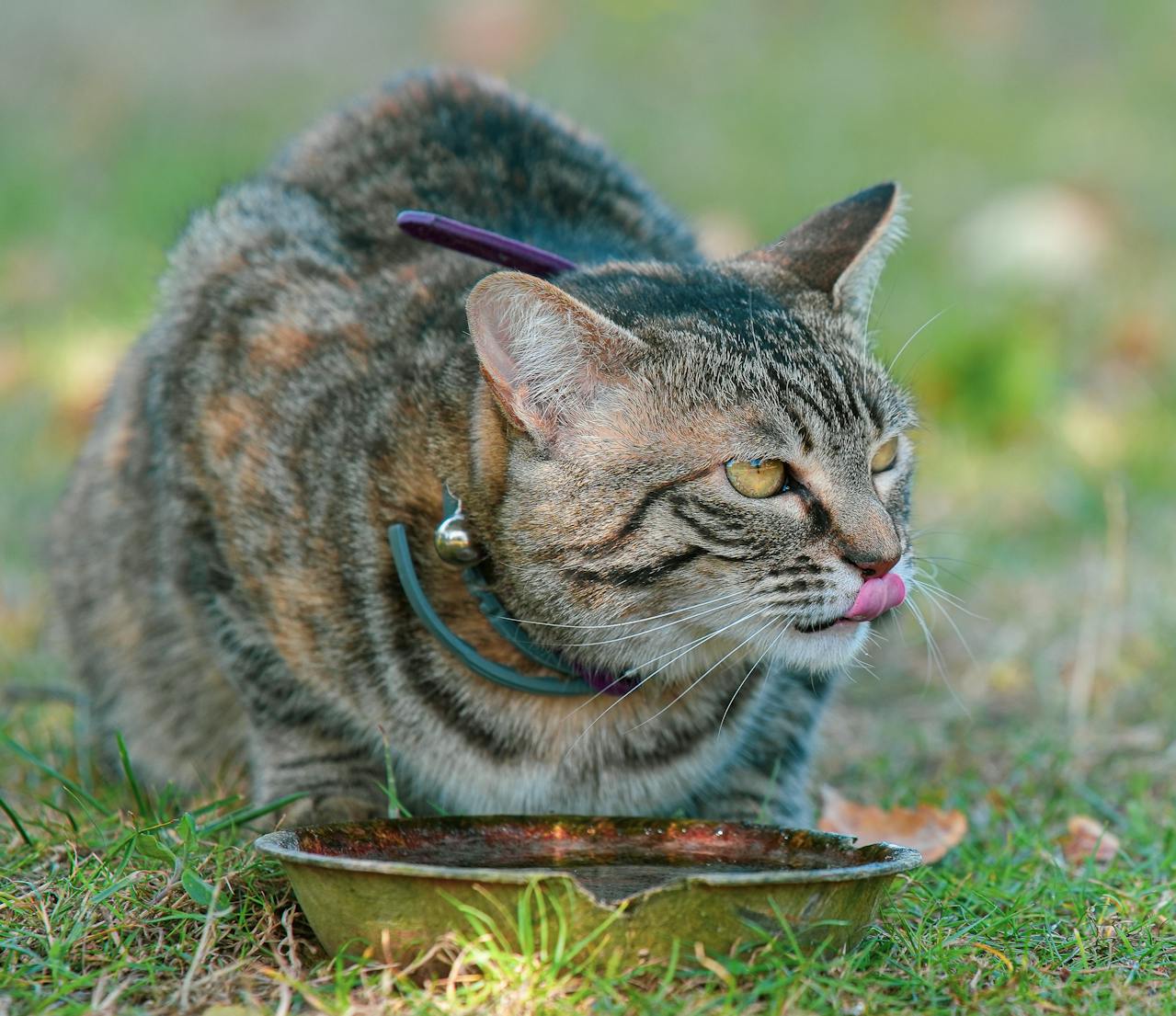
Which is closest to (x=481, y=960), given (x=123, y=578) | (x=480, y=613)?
(x=480, y=613)

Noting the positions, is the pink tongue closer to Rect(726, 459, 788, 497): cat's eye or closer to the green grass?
Rect(726, 459, 788, 497): cat's eye

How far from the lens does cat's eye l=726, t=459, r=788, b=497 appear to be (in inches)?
78.3

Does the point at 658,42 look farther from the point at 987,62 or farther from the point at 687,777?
the point at 687,777

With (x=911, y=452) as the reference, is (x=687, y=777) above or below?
below

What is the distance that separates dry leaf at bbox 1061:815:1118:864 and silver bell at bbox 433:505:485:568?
108 cm

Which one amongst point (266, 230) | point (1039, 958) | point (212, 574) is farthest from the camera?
point (266, 230)

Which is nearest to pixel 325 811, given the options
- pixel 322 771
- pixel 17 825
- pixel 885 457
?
pixel 322 771

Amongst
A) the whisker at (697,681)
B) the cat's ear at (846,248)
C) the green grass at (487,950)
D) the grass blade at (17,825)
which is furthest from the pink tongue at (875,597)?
the grass blade at (17,825)

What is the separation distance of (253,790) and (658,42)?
7.58 metres

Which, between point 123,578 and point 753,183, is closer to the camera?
point 123,578

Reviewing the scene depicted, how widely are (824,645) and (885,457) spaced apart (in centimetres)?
34

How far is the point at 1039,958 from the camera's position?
184cm

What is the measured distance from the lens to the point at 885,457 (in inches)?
86.1

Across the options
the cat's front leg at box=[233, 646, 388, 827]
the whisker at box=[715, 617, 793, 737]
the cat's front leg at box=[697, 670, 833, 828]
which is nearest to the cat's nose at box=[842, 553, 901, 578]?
the whisker at box=[715, 617, 793, 737]
